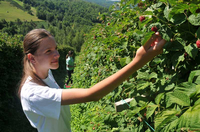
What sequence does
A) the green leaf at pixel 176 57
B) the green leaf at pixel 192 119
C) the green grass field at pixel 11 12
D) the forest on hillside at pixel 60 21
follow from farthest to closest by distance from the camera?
the green grass field at pixel 11 12, the forest on hillside at pixel 60 21, the green leaf at pixel 176 57, the green leaf at pixel 192 119

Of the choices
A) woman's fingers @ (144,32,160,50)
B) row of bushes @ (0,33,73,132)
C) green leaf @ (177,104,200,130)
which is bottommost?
row of bushes @ (0,33,73,132)

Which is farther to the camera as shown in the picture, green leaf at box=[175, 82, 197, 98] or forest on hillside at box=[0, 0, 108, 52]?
forest on hillside at box=[0, 0, 108, 52]

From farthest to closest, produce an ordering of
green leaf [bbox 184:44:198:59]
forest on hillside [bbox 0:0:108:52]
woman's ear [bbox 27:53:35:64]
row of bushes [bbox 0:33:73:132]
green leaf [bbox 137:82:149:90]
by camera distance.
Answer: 1. forest on hillside [bbox 0:0:108:52]
2. row of bushes [bbox 0:33:73:132]
3. woman's ear [bbox 27:53:35:64]
4. green leaf [bbox 137:82:149:90]
5. green leaf [bbox 184:44:198:59]

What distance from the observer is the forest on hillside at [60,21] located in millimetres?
62306

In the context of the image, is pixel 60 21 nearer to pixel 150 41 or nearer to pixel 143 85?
pixel 143 85

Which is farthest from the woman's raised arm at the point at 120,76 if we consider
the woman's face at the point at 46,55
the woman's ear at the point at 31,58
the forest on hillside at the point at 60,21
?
the forest on hillside at the point at 60,21

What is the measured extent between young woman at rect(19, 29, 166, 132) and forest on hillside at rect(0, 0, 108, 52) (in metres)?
45.3

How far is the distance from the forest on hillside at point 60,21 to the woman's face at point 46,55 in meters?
45.4

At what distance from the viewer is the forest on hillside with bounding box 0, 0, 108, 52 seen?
6231 cm

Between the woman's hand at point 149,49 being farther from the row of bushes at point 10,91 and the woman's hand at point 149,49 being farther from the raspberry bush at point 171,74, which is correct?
the row of bushes at point 10,91

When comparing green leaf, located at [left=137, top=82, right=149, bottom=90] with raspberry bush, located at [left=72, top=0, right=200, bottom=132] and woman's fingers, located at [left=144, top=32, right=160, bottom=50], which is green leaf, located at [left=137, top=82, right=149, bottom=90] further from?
woman's fingers, located at [left=144, top=32, right=160, bottom=50]

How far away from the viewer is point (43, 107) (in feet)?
3.79

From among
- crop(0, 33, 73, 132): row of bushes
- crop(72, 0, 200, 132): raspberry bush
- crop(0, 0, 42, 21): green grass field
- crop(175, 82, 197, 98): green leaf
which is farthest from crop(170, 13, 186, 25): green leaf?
crop(0, 0, 42, 21): green grass field

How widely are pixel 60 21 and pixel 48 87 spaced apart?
342 feet
